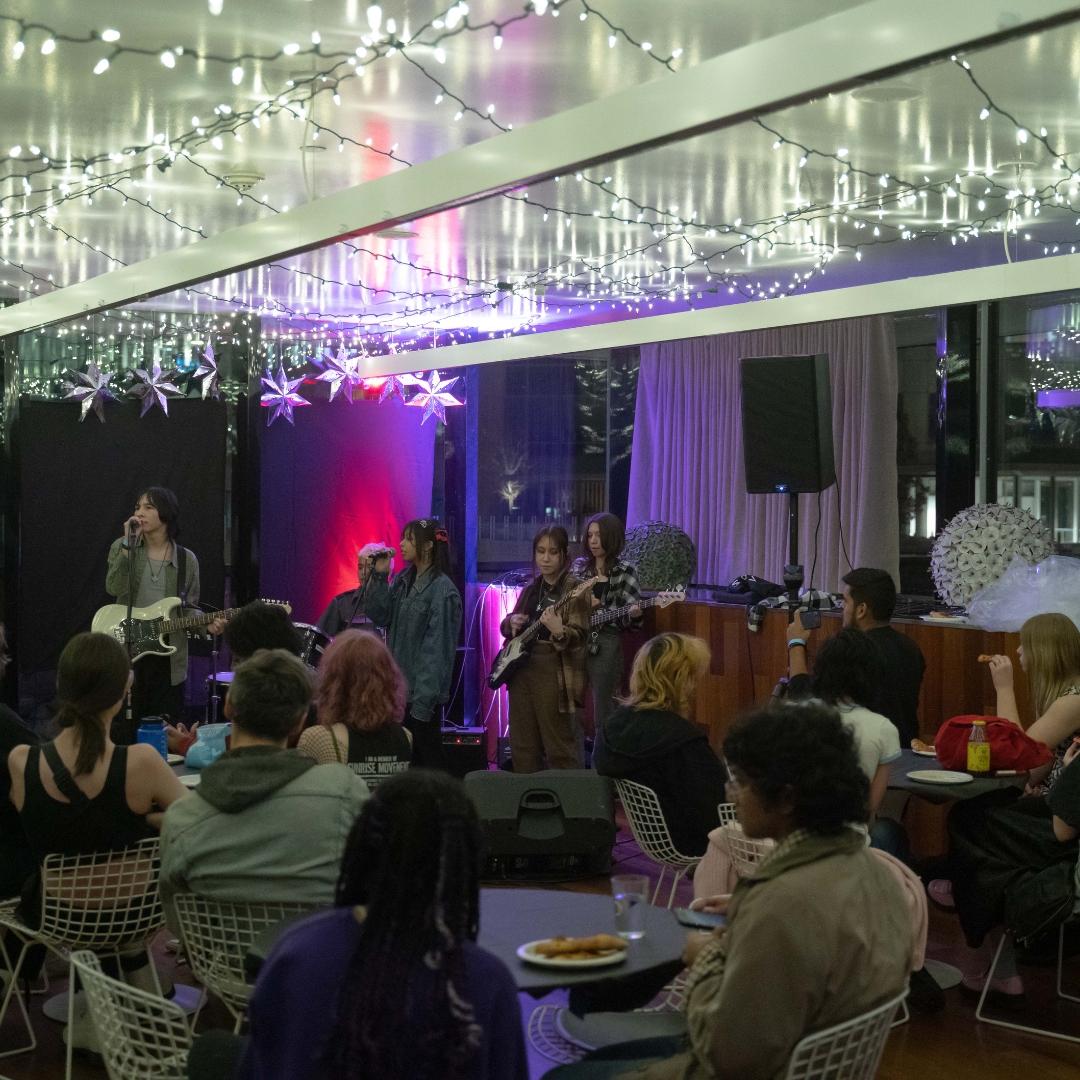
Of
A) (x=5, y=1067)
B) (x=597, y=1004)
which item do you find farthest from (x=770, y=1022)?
(x=5, y=1067)

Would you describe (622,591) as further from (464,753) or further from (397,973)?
(397,973)

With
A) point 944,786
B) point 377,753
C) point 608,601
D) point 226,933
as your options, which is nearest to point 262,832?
point 226,933

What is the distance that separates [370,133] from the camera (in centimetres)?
482

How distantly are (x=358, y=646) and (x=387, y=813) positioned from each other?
7.76 ft

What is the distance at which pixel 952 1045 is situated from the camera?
4.07 metres

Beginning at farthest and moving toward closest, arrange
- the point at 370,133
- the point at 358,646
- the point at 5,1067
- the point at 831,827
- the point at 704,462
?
the point at 704,462, the point at 370,133, the point at 358,646, the point at 5,1067, the point at 831,827

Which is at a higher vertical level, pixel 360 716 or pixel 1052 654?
pixel 1052 654

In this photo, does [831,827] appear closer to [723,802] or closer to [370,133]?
[723,802]

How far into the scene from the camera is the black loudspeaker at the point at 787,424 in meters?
6.85

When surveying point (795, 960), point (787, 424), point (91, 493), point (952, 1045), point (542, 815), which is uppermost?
point (787, 424)

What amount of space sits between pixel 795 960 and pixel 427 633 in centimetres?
500

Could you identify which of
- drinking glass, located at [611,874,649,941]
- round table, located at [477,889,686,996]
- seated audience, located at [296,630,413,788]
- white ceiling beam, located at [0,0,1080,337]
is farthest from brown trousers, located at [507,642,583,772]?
drinking glass, located at [611,874,649,941]

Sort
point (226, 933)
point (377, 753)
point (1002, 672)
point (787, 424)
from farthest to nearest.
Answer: point (787, 424) < point (1002, 672) < point (377, 753) < point (226, 933)

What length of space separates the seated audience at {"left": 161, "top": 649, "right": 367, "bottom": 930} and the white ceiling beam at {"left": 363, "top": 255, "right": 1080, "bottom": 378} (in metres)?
2.68
